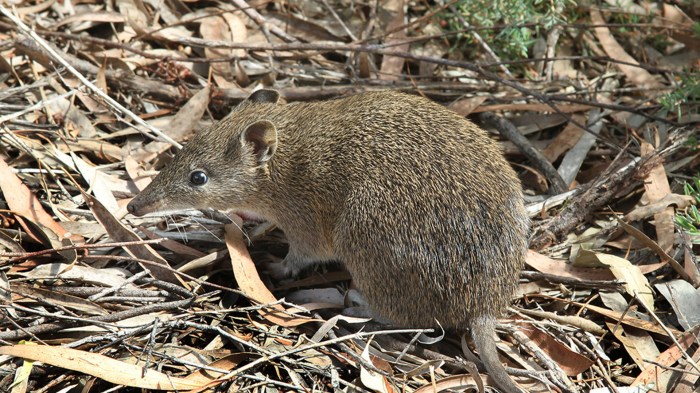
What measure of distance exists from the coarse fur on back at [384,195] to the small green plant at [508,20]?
1.48 metres

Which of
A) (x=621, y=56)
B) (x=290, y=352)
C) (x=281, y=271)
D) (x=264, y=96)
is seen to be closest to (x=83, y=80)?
(x=264, y=96)

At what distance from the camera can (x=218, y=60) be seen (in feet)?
21.4

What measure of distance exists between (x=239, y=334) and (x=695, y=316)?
3179mm

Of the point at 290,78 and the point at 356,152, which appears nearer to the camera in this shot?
the point at 356,152

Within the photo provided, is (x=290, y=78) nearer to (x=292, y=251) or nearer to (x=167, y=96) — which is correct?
(x=167, y=96)

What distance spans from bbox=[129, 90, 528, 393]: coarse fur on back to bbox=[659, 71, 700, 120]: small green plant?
171cm

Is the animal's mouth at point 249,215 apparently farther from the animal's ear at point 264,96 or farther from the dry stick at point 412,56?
the dry stick at point 412,56

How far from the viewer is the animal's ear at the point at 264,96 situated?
598 cm

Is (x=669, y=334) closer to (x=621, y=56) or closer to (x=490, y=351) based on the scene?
(x=490, y=351)

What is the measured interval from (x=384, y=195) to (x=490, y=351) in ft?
4.01

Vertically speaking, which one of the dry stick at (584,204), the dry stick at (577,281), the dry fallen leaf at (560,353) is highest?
the dry stick at (584,204)

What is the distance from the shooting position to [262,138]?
5.47 m

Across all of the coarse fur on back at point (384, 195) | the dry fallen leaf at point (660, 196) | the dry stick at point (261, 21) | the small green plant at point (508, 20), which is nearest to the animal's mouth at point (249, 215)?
the coarse fur on back at point (384, 195)

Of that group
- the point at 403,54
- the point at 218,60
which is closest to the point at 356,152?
the point at 403,54
